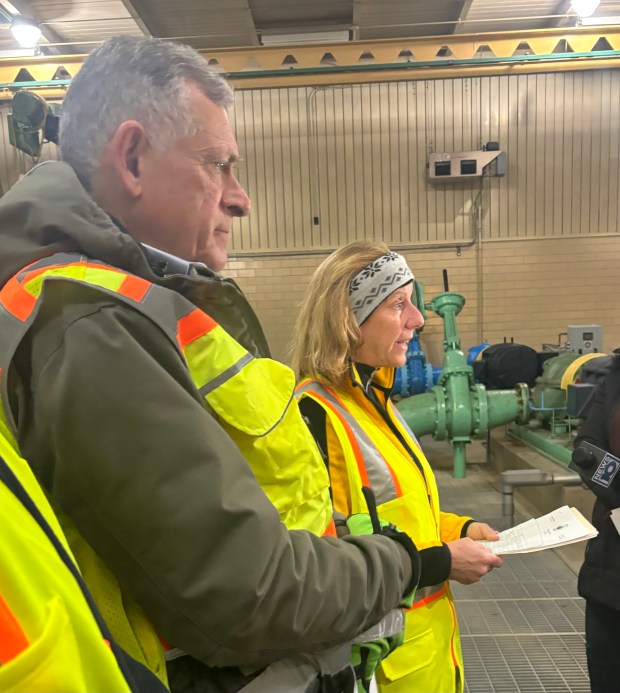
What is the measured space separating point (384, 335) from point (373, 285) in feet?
0.53

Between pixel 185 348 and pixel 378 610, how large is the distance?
0.49 m

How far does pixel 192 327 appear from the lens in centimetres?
69

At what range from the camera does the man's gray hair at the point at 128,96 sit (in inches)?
30.3

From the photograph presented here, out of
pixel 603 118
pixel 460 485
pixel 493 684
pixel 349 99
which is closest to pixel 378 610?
pixel 493 684

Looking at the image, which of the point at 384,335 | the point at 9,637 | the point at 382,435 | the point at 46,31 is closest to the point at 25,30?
the point at 46,31

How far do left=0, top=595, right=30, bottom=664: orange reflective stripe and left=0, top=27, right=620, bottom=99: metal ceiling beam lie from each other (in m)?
7.56

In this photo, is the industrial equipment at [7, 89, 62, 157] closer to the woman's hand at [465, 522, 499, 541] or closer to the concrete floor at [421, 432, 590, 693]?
the woman's hand at [465, 522, 499, 541]

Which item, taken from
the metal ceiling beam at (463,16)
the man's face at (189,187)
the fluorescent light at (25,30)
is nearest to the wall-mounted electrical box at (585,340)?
the metal ceiling beam at (463,16)

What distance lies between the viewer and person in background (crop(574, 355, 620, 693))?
176 cm

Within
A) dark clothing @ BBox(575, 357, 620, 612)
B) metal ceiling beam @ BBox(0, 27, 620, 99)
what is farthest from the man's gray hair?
metal ceiling beam @ BBox(0, 27, 620, 99)

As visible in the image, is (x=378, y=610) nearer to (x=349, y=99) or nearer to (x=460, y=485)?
(x=460, y=485)

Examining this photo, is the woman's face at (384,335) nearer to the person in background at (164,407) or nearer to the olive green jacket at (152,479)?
the person in background at (164,407)

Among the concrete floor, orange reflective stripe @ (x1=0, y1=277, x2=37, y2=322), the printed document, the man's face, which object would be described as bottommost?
the concrete floor

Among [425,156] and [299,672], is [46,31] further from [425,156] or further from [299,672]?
[299,672]
